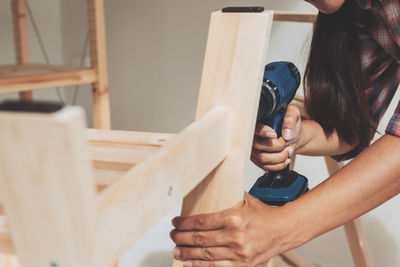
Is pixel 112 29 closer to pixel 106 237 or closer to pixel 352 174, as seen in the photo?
pixel 352 174

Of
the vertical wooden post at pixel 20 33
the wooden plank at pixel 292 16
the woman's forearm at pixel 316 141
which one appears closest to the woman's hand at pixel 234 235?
the woman's forearm at pixel 316 141

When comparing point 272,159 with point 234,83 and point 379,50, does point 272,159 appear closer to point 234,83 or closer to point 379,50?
point 234,83

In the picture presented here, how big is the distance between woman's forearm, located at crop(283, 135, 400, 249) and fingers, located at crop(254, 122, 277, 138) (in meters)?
0.12

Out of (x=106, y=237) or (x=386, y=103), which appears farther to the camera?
(x=386, y=103)

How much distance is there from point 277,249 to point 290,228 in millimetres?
30

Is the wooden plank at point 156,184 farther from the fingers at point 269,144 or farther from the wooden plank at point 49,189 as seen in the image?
the fingers at point 269,144

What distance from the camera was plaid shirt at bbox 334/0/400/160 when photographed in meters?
0.60

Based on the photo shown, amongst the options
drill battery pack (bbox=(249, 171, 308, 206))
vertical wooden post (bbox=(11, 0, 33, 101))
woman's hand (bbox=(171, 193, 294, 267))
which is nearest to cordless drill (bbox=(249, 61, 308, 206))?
drill battery pack (bbox=(249, 171, 308, 206))

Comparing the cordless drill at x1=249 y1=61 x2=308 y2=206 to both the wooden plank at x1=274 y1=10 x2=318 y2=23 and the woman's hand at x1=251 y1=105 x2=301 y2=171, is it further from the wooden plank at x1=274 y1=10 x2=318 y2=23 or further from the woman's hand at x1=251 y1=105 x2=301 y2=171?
the wooden plank at x1=274 y1=10 x2=318 y2=23

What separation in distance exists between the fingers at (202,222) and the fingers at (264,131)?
188 millimetres

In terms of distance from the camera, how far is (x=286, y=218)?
1.42 ft

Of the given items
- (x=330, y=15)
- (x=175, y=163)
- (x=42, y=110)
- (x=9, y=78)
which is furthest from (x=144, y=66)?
(x=42, y=110)

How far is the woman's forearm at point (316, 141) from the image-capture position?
29.5 inches

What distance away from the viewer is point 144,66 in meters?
1.62
